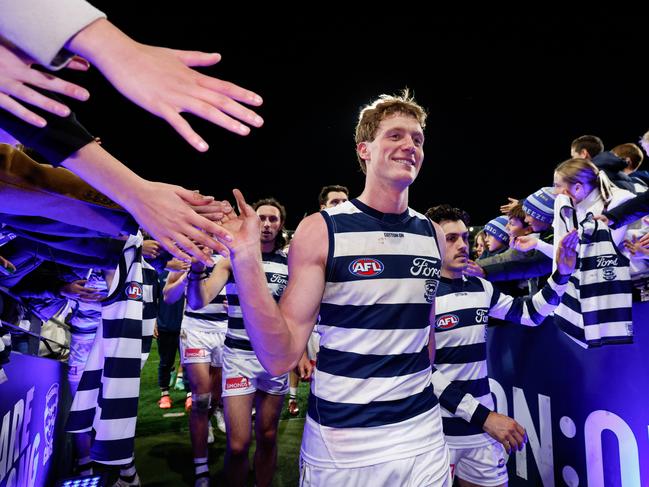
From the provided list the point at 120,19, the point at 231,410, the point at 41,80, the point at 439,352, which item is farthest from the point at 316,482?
the point at 120,19

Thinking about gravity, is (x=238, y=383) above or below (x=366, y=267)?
below

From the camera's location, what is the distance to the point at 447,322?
2.94m

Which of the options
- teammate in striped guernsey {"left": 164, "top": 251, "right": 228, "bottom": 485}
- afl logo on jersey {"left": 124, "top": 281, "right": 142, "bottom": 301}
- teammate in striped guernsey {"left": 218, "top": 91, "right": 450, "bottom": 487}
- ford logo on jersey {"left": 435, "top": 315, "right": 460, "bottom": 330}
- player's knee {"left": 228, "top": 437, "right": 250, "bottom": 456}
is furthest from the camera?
teammate in striped guernsey {"left": 164, "top": 251, "right": 228, "bottom": 485}

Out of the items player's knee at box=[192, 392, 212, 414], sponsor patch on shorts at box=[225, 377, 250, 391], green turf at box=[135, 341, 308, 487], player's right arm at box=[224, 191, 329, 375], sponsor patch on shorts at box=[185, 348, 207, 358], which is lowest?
green turf at box=[135, 341, 308, 487]

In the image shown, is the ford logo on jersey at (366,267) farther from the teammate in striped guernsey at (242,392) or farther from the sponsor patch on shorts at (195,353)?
the sponsor patch on shorts at (195,353)

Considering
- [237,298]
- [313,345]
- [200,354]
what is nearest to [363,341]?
[237,298]

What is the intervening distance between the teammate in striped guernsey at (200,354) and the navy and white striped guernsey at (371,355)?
195cm

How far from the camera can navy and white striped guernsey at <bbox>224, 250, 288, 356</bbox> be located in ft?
12.8

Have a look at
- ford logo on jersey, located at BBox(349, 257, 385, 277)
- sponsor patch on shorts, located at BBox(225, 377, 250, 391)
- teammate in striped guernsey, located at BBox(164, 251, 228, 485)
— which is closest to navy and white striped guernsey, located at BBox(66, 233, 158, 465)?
teammate in striped guernsey, located at BBox(164, 251, 228, 485)

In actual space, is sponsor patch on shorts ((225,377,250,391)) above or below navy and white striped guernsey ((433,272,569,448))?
below

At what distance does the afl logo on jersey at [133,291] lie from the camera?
2.57 m

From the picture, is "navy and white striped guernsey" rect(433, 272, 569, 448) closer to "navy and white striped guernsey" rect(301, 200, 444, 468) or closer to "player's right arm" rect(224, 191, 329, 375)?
"navy and white striped guernsey" rect(301, 200, 444, 468)

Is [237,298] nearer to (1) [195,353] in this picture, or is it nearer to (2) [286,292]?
(1) [195,353]

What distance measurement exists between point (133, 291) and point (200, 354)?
8.31 feet
